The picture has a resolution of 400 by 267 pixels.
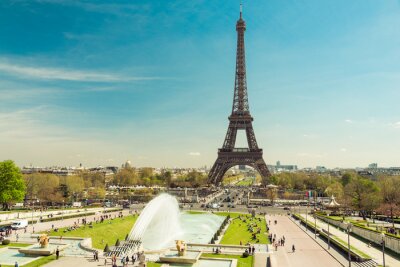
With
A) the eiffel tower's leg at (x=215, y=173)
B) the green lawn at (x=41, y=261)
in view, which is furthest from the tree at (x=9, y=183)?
the eiffel tower's leg at (x=215, y=173)

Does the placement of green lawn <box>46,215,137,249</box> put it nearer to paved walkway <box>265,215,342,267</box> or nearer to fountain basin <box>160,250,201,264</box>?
fountain basin <box>160,250,201,264</box>

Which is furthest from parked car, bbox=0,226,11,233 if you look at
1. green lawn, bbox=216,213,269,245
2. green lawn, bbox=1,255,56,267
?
green lawn, bbox=216,213,269,245

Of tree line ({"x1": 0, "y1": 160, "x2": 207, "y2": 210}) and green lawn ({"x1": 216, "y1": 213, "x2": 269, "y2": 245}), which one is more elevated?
tree line ({"x1": 0, "y1": 160, "x2": 207, "y2": 210})

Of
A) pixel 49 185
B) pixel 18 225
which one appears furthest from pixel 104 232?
pixel 49 185

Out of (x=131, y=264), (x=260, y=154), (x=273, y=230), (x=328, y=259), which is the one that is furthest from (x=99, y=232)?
(x=260, y=154)

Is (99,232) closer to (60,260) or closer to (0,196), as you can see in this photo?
(60,260)

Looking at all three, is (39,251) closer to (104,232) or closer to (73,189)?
(104,232)
